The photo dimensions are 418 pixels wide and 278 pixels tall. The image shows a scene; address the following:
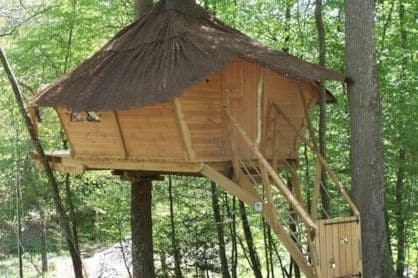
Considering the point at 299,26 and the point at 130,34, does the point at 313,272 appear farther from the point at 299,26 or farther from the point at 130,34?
the point at 299,26

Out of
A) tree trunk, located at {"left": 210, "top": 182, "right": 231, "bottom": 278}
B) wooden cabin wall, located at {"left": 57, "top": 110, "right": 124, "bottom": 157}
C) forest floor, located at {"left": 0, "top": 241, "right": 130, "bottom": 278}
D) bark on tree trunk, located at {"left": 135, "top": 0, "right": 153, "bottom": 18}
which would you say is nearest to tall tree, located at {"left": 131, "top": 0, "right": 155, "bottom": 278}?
wooden cabin wall, located at {"left": 57, "top": 110, "right": 124, "bottom": 157}

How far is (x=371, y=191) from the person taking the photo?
654cm

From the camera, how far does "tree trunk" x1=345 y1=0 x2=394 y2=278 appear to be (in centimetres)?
655

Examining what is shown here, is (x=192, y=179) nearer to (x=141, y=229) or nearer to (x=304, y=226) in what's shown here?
(x=141, y=229)

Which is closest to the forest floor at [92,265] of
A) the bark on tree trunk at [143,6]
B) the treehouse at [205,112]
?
the treehouse at [205,112]

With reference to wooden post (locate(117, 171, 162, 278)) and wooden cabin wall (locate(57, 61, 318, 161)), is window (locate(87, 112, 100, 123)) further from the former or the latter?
wooden post (locate(117, 171, 162, 278))

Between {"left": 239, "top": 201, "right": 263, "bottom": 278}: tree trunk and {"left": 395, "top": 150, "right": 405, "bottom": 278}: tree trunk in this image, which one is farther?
{"left": 239, "top": 201, "right": 263, "bottom": 278}: tree trunk

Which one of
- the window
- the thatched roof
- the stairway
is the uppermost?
the thatched roof

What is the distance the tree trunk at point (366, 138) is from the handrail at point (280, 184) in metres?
1.04

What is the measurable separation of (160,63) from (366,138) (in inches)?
104

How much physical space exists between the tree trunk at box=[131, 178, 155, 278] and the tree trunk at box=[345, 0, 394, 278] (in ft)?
12.7

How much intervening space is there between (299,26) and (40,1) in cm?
595

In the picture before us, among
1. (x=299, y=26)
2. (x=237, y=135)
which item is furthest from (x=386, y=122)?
(x=237, y=135)

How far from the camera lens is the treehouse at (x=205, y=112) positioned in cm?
596
